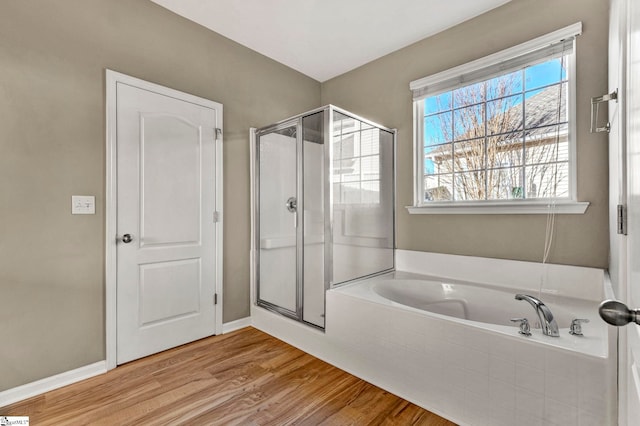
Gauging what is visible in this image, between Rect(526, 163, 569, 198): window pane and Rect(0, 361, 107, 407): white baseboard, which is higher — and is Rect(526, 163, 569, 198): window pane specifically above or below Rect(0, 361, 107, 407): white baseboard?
above

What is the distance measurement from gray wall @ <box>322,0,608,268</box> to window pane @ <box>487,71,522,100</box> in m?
0.22

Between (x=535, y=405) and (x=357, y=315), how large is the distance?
1.01 m

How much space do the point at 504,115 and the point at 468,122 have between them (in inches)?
10.4

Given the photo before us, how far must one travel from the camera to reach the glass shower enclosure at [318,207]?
237 cm

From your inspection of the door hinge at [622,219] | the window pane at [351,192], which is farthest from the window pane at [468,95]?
the door hinge at [622,219]

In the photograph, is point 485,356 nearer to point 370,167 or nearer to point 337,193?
point 337,193

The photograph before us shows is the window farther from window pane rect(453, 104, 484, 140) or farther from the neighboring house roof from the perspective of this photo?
the neighboring house roof

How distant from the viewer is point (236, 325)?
9.23 feet

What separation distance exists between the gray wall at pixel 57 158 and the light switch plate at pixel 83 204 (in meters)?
0.03

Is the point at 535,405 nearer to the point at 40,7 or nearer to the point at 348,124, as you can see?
the point at 348,124

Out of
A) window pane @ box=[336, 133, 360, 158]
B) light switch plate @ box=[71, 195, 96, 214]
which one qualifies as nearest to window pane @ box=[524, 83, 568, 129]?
window pane @ box=[336, 133, 360, 158]

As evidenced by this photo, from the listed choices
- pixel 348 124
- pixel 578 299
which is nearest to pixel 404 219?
pixel 348 124

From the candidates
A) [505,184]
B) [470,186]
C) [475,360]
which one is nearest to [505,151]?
[505,184]

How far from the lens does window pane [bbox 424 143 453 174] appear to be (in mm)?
2652
